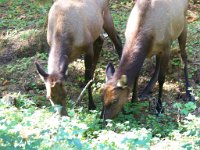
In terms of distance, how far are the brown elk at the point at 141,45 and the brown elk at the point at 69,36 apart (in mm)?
808

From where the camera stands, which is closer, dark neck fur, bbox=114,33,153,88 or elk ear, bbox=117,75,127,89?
elk ear, bbox=117,75,127,89

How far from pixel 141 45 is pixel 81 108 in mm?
1636

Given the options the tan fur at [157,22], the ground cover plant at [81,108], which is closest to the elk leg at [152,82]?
the ground cover plant at [81,108]

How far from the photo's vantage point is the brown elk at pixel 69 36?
7.34 metres

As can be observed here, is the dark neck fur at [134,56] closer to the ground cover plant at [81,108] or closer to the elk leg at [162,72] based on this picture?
the elk leg at [162,72]

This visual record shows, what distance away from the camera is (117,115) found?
789cm

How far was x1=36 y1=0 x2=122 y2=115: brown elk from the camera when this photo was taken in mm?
7344

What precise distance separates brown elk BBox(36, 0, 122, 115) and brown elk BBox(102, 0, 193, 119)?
2.65ft

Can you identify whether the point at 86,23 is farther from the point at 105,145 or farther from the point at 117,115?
the point at 105,145

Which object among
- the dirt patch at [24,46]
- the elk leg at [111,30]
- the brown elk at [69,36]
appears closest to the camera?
the brown elk at [69,36]

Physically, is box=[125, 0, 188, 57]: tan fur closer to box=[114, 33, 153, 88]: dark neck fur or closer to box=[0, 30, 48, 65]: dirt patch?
box=[114, 33, 153, 88]: dark neck fur

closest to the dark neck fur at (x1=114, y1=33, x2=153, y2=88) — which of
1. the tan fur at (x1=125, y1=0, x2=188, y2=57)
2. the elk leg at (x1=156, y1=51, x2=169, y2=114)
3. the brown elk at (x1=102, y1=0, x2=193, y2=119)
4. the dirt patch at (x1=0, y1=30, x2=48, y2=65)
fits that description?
the brown elk at (x1=102, y1=0, x2=193, y2=119)

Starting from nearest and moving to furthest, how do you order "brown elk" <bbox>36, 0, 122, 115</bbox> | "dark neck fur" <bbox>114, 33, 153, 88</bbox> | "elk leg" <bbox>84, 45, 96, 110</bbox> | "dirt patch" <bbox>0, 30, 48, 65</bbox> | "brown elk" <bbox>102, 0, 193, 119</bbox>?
1. "brown elk" <bbox>36, 0, 122, 115</bbox>
2. "brown elk" <bbox>102, 0, 193, 119</bbox>
3. "dark neck fur" <bbox>114, 33, 153, 88</bbox>
4. "elk leg" <bbox>84, 45, 96, 110</bbox>
5. "dirt patch" <bbox>0, 30, 48, 65</bbox>

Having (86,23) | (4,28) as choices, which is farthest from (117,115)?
(4,28)
